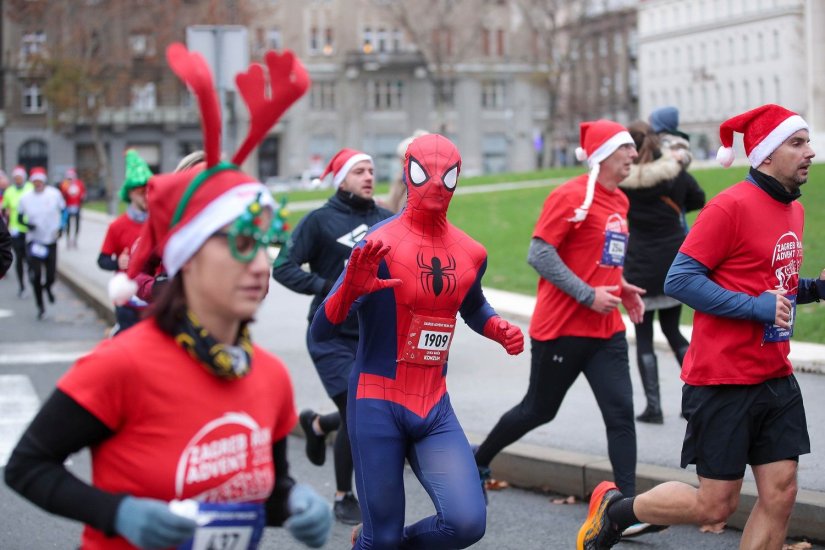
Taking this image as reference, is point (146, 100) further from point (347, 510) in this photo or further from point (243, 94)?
point (243, 94)

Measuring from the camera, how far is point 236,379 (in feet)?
10.6

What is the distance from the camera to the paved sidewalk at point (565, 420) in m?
7.33

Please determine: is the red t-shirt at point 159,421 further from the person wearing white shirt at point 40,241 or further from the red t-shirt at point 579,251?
the person wearing white shirt at point 40,241

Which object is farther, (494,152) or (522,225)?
(494,152)

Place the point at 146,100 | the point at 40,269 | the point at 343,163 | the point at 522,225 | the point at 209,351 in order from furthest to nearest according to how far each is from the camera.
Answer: the point at 146,100
the point at 522,225
the point at 40,269
the point at 343,163
the point at 209,351

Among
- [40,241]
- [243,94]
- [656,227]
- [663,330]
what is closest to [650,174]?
[656,227]

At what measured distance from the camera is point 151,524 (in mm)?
2977

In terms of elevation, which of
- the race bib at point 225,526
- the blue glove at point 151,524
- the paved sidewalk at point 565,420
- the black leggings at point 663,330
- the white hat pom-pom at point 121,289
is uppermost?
the white hat pom-pom at point 121,289

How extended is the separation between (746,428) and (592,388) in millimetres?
1769

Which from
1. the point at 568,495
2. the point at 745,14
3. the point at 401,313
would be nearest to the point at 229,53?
the point at 568,495

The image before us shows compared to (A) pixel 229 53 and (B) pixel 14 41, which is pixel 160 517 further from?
(B) pixel 14 41

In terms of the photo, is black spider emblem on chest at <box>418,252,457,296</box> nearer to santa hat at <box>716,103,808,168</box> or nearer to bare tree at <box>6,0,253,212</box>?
santa hat at <box>716,103,808,168</box>

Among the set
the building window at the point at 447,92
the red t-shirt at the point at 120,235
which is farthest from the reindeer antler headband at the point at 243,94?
the building window at the point at 447,92

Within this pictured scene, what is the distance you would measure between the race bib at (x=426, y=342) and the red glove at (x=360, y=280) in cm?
21
